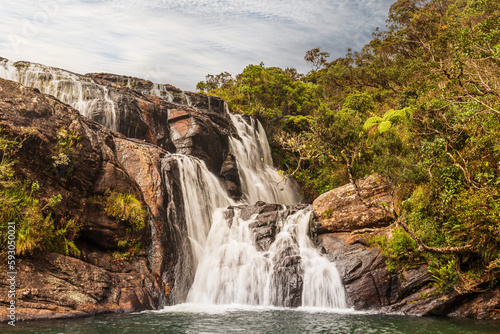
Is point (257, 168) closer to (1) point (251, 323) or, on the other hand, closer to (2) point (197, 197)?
(2) point (197, 197)

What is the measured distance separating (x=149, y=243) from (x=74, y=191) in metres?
3.32

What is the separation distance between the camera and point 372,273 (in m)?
11.9

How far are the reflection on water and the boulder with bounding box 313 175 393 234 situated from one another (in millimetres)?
4007

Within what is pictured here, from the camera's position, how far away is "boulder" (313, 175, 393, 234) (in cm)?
1392

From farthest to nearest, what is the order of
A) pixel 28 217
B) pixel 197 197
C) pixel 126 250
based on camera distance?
pixel 197 197 → pixel 126 250 → pixel 28 217

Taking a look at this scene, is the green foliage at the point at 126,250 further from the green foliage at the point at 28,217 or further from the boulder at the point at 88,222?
the green foliage at the point at 28,217

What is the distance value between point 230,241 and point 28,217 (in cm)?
781

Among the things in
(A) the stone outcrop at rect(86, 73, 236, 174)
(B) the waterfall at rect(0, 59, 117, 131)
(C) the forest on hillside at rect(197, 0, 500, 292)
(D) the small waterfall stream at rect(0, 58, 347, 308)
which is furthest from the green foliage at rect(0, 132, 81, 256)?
(A) the stone outcrop at rect(86, 73, 236, 174)

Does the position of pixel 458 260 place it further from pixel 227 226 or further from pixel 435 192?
pixel 227 226

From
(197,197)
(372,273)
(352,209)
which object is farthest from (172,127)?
(372,273)

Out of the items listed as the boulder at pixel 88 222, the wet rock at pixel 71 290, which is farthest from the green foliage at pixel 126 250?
the wet rock at pixel 71 290

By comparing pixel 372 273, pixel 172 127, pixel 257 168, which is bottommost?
pixel 372 273

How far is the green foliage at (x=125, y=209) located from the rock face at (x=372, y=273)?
729 centimetres

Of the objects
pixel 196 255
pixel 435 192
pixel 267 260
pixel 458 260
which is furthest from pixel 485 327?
pixel 196 255
